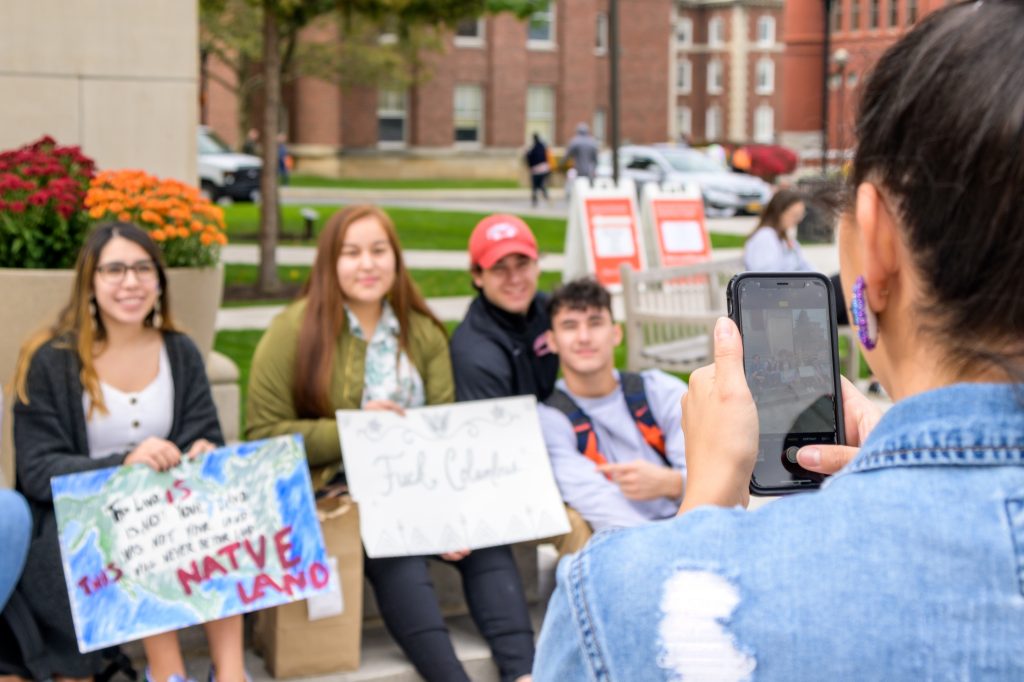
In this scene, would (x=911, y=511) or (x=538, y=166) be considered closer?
(x=911, y=511)

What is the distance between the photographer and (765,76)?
8094cm

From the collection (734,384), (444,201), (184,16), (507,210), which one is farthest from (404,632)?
→ (444,201)

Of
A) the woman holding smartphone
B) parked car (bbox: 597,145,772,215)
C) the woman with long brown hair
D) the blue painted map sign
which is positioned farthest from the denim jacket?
parked car (bbox: 597,145,772,215)

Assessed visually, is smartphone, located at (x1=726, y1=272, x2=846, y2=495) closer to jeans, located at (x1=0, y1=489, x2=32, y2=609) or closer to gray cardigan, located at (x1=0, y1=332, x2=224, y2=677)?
jeans, located at (x1=0, y1=489, x2=32, y2=609)

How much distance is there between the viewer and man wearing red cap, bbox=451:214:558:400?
5477mm

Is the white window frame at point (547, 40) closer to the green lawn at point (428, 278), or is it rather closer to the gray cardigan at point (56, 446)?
the green lawn at point (428, 278)

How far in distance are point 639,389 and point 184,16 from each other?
4.15m

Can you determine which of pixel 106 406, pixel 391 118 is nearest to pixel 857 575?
pixel 106 406

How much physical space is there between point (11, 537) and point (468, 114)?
51.6 m

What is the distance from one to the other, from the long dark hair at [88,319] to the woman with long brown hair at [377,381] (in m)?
0.49

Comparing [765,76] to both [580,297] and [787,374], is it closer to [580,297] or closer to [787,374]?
[580,297]

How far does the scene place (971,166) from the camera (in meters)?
1.04

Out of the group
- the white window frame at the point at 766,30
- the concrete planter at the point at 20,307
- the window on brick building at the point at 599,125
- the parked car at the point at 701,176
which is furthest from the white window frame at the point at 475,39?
the concrete planter at the point at 20,307

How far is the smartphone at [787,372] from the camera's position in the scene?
1.65m
